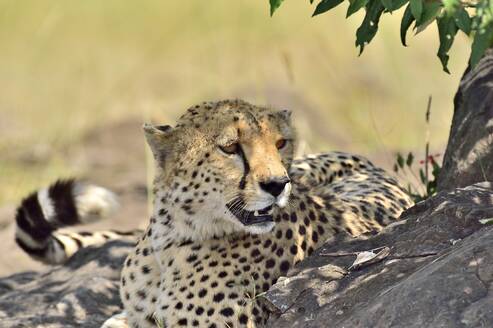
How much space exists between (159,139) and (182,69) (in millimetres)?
5477

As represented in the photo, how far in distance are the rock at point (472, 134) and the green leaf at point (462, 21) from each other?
28.9 inches

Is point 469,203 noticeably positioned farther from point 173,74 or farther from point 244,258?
point 173,74

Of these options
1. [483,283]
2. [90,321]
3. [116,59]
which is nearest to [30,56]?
[116,59]

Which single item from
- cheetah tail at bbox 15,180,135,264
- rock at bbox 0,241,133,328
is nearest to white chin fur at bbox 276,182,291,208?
rock at bbox 0,241,133,328

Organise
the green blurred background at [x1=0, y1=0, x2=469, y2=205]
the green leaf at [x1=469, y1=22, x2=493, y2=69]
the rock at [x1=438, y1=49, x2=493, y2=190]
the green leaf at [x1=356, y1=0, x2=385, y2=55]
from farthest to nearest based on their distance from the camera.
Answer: the green blurred background at [x1=0, y1=0, x2=469, y2=205] → the rock at [x1=438, y1=49, x2=493, y2=190] → the green leaf at [x1=356, y1=0, x2=385, y2=55] → the green leaf at [x1=469, y1=22, x2=493, y2=69]

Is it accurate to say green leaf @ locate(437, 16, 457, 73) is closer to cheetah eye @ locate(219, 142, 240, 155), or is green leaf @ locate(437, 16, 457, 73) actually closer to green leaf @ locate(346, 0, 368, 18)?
green leaf @ locate(346, 0, 368, 18)

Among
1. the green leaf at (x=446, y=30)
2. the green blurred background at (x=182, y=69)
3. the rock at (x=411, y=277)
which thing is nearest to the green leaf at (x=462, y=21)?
the green leaf at (x=446, y=30)

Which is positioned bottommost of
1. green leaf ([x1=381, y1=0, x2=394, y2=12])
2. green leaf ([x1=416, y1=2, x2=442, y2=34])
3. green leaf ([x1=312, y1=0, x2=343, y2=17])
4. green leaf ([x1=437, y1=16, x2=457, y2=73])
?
green leaf ([x1=437, y1=16, x2=457, y2=73])

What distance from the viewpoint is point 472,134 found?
390 cm

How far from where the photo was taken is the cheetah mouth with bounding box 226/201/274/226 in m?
3.42

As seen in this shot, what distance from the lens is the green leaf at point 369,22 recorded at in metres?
3.32

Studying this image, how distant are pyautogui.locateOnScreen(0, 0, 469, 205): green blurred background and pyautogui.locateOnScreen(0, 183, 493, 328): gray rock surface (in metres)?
4.26

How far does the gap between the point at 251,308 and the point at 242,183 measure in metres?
0.35

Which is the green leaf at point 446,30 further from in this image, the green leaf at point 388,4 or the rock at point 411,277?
the rock at point 411,277
